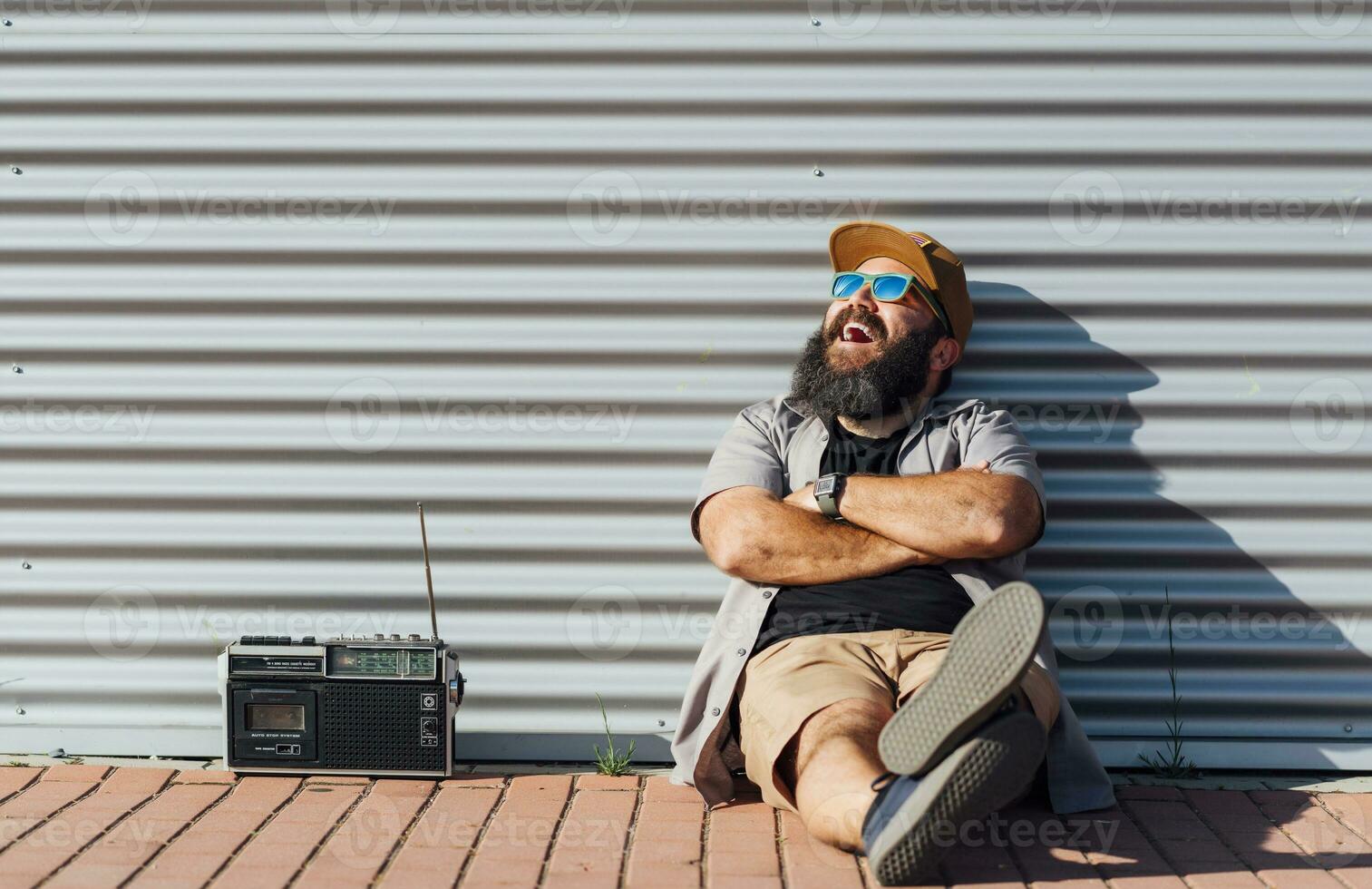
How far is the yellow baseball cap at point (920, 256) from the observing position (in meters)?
3.98

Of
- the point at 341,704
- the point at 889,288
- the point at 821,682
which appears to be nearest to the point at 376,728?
the point at 341,704

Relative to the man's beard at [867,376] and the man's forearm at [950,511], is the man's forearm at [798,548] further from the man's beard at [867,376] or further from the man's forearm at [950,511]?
the man's beard at [867,376]

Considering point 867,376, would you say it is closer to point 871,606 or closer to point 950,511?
point 950,511

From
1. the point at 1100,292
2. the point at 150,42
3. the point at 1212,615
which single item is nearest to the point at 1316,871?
the point at 1212,615

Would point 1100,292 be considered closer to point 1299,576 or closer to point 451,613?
point 1299,576

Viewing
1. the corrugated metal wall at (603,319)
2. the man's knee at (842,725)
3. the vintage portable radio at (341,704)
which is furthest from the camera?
the corrugated metal wall at (603,319)

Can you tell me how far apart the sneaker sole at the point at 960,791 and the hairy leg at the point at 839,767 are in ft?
0.74

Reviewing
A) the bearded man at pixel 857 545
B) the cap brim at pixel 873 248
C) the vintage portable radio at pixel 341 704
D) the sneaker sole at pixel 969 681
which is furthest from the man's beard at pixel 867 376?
the vintage portable radio at pixel 341 704

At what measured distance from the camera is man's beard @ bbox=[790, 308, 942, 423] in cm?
391

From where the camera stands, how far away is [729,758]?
12.5ft

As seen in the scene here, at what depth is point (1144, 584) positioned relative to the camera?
14.1 ft

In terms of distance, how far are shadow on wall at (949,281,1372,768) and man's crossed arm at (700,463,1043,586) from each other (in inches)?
26.0

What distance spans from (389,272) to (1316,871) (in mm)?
3372

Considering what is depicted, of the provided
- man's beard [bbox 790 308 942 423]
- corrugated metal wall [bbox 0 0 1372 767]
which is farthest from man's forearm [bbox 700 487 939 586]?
corrugated metal wall [bbox 0 0 1372 767]
